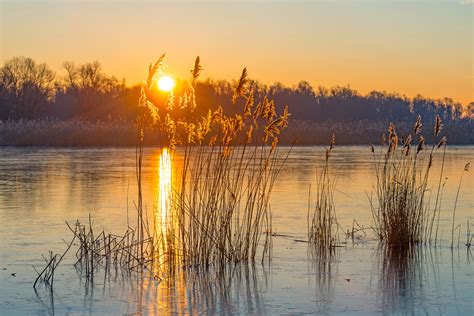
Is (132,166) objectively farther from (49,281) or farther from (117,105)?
(117,105)

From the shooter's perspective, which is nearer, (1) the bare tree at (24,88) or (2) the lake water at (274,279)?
(2) the lake water at (274,279)

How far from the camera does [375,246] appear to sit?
768cm

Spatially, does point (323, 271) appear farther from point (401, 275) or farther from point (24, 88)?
point (24, 88)

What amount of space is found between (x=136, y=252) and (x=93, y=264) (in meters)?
0.45

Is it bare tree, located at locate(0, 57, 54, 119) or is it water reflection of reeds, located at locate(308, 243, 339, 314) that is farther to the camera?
bare tree, located at locate(0, 57, 54, 119)

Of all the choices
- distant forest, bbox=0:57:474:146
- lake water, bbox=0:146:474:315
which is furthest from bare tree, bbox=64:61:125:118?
lake water, bbox=0:146:474:315

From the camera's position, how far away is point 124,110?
202ft

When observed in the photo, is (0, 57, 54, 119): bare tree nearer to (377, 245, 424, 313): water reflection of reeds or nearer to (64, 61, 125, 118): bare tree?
(64, 61, 125, 118): bare tree

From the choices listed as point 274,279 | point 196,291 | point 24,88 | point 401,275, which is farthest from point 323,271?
point 24,88

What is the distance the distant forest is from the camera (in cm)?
3012

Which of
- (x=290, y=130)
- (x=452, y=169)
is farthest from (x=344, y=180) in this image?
(x=290, y=130)

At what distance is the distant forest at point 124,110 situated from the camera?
30.1 m

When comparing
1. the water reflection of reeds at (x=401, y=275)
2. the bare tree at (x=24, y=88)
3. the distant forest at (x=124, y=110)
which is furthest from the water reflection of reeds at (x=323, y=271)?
the bare tree at (x=24, y=88)

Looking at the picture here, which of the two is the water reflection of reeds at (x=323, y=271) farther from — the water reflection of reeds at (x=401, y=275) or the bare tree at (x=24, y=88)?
the bare tree at (x=24, y=88)
